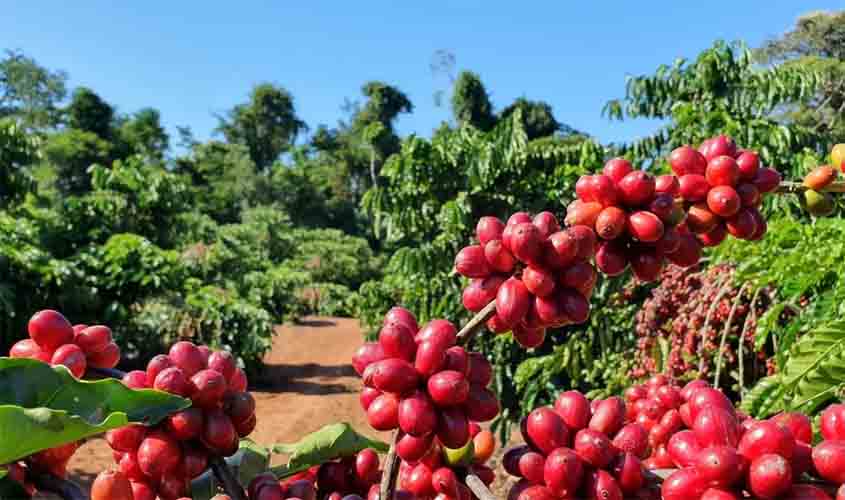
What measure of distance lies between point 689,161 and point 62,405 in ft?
2.66

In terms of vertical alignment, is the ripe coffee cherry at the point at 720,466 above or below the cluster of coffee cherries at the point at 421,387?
below

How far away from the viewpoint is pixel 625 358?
13.9 ft

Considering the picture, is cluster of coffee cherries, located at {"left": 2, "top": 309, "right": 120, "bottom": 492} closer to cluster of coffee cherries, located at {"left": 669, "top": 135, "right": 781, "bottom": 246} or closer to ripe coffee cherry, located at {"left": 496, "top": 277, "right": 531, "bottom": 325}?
ripe coffee cherry, located at {"left": 496, "top": 277, "right": 531, "bottom": 325}

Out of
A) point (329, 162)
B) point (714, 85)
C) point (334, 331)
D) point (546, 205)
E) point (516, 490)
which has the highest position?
point (329, 162)

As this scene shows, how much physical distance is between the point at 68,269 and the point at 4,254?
0.72 metres

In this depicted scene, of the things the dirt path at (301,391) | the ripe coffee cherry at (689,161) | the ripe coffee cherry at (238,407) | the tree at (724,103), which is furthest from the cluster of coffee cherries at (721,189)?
the dirt path at (301,391)

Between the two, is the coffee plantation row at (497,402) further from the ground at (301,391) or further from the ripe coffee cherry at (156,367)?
the ground at (301,391)

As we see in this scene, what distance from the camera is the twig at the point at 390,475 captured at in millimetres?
688

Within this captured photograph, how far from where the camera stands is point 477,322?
0.74 meters

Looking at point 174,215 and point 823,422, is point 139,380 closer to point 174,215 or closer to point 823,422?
point 823,422

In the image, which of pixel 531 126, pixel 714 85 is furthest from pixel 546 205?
pixel 531 126

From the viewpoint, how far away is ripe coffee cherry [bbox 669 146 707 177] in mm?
871

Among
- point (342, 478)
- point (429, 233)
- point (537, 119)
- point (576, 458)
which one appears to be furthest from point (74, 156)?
point (576, 458)

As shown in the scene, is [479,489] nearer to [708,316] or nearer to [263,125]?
[708,316]
